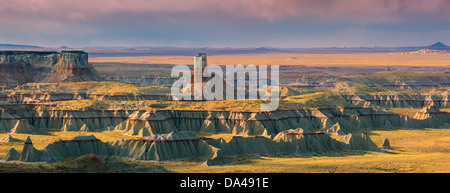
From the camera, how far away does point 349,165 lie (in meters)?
83.4

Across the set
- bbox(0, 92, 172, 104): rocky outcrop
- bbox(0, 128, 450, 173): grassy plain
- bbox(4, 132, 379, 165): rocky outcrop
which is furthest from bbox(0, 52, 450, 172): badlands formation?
bbox(0, 128, 450, 173): grassy plain

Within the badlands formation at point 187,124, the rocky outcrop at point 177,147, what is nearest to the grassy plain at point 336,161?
the rocky outcrop at point 177,147

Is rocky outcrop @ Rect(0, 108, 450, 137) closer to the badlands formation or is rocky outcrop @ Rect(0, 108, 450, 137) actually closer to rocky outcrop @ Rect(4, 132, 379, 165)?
the badlands formation

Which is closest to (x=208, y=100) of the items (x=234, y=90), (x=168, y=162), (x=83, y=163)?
(x=234, y=90)

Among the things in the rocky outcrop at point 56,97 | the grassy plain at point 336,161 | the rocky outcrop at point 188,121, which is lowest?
the grassy plain at point 336,161

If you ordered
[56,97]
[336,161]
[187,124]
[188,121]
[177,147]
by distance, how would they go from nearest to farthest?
[336,161]
[177,147]
[187,124]
[188,121]
[56,97]

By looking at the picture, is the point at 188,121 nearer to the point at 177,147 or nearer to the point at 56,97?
the point at 177,147

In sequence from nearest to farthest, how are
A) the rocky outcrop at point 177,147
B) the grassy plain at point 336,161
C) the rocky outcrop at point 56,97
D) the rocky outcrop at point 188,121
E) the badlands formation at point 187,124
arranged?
the grassy plain at point 336,161, the rocky outcrop at point 177,147, the badlands formation at point 187,124, the rocky outcrop at point 188,121, the rocky outcrop at point 56,97

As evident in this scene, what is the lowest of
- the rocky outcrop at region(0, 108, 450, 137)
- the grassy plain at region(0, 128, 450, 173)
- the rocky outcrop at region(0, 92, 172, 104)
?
the grassy plain at region(0, 128, 450, 173)

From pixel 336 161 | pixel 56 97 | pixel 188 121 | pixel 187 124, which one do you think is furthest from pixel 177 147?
pixel 56 97

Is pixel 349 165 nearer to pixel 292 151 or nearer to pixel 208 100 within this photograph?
pixel 292 151

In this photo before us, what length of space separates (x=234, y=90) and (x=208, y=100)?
61.1ft

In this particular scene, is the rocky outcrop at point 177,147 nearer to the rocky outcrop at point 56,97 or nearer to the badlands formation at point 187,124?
the badlands formation at point 187,124

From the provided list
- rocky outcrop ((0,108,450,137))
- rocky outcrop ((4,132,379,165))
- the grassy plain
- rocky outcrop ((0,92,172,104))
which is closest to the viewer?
the grassy plain
